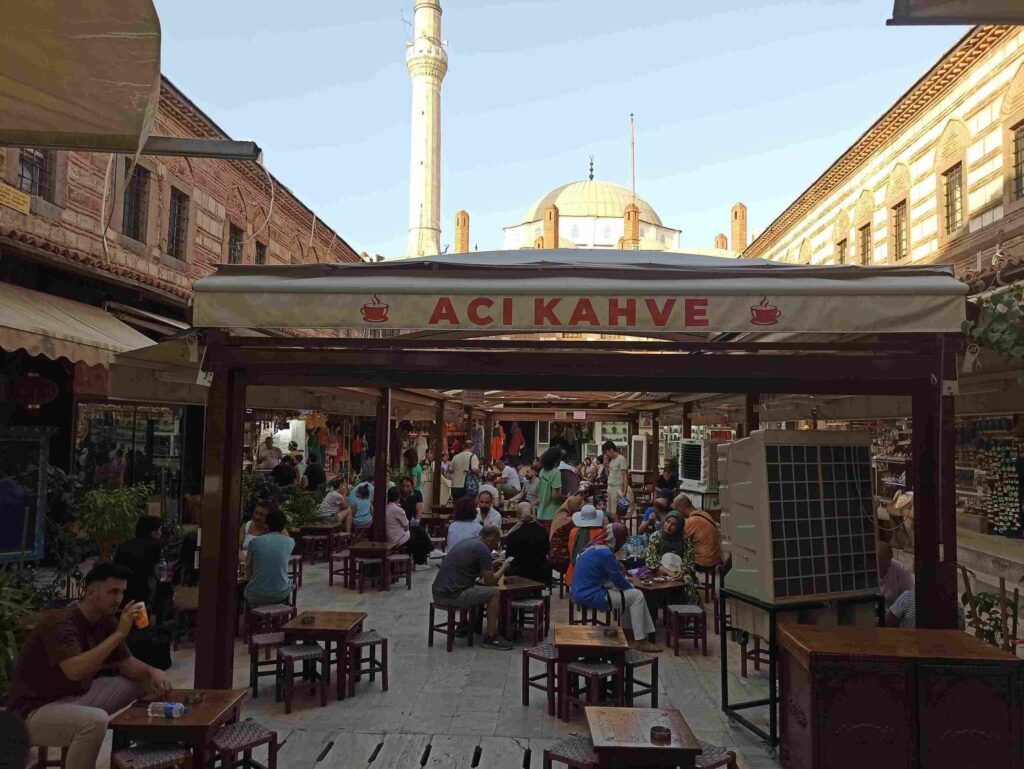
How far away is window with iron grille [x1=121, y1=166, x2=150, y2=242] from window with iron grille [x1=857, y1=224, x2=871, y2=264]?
55.2ft

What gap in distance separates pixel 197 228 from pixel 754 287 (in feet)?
42.6

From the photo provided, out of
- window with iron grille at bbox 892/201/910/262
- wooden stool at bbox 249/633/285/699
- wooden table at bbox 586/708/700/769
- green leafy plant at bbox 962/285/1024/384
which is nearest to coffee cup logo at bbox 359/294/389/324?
wooden table at bbox 586/708/700/769

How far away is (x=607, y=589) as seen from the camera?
21.7ft

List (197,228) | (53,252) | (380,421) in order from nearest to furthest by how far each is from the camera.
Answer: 1. (53,252)
2. (380,421)
3. (197,228)

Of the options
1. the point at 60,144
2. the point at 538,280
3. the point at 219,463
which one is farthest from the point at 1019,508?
the point at 60,144

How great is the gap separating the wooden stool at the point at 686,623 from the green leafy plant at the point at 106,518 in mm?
5505

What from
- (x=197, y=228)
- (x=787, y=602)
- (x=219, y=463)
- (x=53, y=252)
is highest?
(x=197, y=228)

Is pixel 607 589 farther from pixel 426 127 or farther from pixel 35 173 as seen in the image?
pixel 426 127

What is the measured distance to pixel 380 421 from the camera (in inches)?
411

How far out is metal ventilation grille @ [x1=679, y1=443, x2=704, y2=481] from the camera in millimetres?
Answer: 14469

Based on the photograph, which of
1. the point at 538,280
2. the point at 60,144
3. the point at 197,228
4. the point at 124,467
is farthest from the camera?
the point at 197,228

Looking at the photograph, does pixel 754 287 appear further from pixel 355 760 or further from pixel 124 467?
pixel 124 467

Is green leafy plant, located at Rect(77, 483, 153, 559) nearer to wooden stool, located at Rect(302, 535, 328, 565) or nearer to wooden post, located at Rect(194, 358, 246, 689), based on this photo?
wooden stool, located at Rect(302, 535, 328, 565)

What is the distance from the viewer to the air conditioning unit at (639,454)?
19466mm
